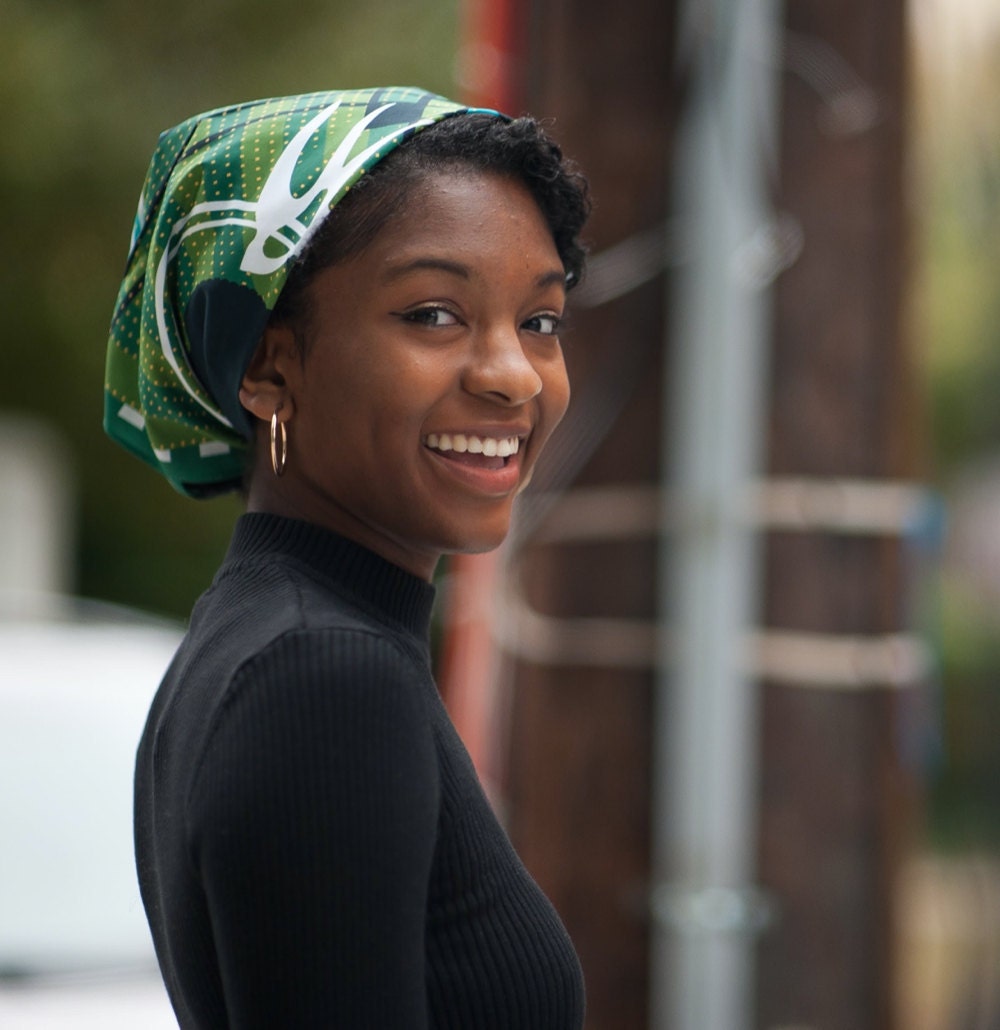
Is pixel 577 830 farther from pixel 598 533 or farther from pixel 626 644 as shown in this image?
pixel 598 533

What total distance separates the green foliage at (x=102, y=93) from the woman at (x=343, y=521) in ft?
28.2

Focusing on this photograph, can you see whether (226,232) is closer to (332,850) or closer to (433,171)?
(433,171)

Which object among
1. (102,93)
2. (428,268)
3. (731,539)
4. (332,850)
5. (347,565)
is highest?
(102,93)

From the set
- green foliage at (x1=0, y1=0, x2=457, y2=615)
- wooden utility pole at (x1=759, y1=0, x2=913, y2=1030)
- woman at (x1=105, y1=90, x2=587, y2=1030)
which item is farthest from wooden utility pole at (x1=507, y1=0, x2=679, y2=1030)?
green foliage at (x1=0, y1=0, x2=457, y2=615)

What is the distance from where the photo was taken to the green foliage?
9703mm

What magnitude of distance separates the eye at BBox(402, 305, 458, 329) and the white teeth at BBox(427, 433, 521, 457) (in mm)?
102

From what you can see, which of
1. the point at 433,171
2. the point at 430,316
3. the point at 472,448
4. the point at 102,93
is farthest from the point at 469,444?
the point at 102,93

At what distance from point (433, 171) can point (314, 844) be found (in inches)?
24.0

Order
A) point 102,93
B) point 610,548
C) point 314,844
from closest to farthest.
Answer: point 314,844 → point 610,548 → point 102,93

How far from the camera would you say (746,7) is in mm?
3084

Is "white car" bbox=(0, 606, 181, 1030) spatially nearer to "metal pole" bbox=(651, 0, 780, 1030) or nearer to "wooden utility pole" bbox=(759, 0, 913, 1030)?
"metal pole" bbox=(651, 0, 780, 1030)

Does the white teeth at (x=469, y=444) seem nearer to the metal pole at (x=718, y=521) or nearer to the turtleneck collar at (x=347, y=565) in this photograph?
the turtleneck collar at (x=347, y=565)

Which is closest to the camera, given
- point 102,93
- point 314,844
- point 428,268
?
point 314,844

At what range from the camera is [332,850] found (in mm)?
1253
